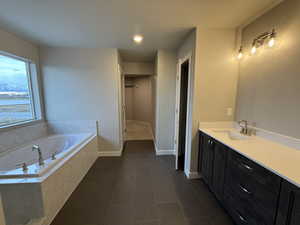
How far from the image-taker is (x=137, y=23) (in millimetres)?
1892

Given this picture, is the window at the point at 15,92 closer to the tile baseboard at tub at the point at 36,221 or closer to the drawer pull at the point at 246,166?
the tile baseboard at tub at the point at 36,221

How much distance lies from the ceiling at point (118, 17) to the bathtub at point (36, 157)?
1.90 m

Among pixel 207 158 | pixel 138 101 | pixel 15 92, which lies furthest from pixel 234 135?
pixel 138 101

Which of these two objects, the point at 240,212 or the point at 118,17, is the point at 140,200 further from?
the point at 118,17

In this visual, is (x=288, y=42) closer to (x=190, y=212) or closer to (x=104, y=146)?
(x=190, y=212)

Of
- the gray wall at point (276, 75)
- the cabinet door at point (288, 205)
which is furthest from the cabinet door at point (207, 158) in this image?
the cabinet door at point (288, 205)

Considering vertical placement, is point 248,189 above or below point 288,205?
below

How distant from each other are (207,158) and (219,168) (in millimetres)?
282

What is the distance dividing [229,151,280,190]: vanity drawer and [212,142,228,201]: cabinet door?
5.0 inches

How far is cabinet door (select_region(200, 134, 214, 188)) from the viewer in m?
1.86

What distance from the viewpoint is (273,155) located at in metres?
1.22

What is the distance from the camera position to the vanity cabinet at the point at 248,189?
893 mm

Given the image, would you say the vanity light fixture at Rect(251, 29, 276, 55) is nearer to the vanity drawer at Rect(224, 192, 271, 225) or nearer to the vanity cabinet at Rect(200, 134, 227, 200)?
the vanity cabinet at Rect(200, 134, 227, 200)

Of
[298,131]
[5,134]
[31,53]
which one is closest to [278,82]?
[298,131]
